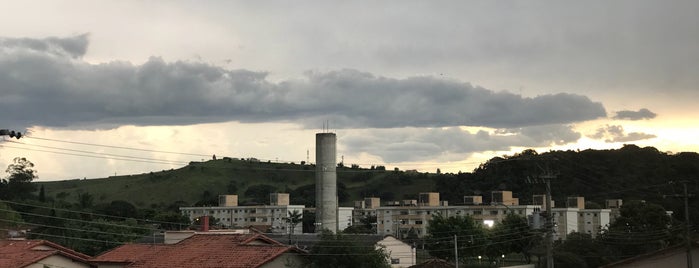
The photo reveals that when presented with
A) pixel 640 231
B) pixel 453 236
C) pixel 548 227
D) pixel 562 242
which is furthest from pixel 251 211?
pixel 548 227

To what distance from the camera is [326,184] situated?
116 m

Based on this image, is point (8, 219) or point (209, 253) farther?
point (8, 219)

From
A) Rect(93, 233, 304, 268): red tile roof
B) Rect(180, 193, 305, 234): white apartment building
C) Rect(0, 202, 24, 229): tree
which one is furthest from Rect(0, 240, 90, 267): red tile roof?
Rect(180, 193, 305, 234): white apartment building

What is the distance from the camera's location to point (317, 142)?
389 feet

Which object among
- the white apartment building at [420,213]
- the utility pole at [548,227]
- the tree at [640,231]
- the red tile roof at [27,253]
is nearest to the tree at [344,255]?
the utility pole at [548,227]

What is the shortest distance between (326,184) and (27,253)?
2499 inches

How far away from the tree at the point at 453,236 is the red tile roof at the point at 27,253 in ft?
177

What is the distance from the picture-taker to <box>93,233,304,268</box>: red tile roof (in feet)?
168

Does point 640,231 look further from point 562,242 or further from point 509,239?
point 509,239

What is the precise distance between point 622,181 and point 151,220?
113 meters

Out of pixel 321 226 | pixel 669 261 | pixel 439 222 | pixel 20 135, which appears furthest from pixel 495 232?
pixel 20 135

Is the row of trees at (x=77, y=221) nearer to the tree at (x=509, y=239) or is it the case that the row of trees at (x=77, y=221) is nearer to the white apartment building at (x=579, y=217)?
the tree at (x=509, y=239)

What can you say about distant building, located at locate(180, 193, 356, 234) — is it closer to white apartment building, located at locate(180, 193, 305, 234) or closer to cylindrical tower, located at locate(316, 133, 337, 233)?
white apartment building, located at locate(180, 193, 305, 234)

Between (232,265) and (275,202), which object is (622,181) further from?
(232,265)
